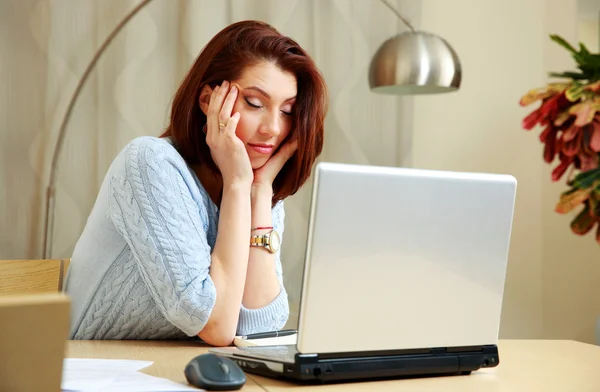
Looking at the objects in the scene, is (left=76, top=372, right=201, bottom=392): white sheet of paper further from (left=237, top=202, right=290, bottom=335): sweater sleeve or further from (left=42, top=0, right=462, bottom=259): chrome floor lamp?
(left=42, top=0, right=462, bottom=259): chrome floor lamp

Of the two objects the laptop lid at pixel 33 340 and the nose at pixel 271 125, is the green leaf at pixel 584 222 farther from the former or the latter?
the laptop lid at pixel 33 340

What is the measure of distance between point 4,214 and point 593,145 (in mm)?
2142

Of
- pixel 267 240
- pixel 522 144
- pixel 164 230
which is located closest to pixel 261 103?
pixel 267 240

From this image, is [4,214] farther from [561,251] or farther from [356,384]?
[561,251]

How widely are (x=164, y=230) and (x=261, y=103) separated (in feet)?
1.34

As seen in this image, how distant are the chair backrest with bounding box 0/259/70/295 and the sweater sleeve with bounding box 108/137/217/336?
286 mm

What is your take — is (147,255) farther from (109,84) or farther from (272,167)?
(109,84)

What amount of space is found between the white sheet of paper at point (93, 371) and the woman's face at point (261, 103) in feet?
2.09

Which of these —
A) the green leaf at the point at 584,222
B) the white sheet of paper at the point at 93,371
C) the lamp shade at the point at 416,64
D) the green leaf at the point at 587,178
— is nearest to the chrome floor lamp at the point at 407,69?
the lamp shade at the point at 416,64

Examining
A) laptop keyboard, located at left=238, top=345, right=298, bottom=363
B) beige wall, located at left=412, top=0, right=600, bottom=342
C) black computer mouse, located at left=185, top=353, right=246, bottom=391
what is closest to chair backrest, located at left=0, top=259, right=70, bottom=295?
laptop keyboard, located at left=238, top=345, right=298, bottom=363

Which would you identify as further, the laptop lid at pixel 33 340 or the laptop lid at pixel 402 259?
the laptop lid at pixel 402 259

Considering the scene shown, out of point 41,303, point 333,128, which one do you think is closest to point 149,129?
point 333,128

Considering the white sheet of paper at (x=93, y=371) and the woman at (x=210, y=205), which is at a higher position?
the woman at (x=210, y=205)

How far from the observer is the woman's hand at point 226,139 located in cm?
150
